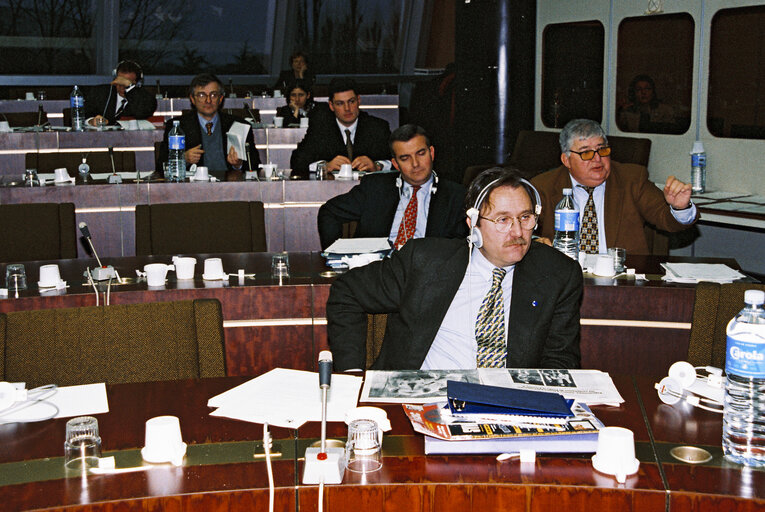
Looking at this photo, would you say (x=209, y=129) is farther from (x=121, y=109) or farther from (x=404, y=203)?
(x=121, y=109)

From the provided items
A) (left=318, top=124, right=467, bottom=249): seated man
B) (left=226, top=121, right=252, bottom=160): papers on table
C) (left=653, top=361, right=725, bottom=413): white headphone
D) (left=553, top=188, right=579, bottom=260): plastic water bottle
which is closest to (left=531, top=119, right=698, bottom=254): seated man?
(left=553, top=188, right=579, bottom=260): plastic water bottle

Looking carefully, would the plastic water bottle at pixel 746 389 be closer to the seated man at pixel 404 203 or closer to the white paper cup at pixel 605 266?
the white paper cup at pixel 605 266

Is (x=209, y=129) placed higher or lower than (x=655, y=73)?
lower

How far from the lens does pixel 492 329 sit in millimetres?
2613

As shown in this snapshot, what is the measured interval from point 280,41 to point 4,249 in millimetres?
9218

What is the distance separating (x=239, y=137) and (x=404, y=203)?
2174mm

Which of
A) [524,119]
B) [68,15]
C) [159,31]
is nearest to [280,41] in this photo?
[159,31]

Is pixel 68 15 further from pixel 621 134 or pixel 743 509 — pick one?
pixel 743 509

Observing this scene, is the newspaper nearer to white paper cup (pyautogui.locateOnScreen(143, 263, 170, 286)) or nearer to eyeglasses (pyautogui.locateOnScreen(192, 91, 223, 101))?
white paper cup (pyautogui.locateOnScreen(143, 263, 170, 286))

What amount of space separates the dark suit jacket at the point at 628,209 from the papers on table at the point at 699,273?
1.63ft

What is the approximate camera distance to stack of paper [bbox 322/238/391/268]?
359 cm

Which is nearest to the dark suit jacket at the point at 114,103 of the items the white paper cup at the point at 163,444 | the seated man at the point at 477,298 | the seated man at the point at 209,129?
the seated man at the point at 209,129

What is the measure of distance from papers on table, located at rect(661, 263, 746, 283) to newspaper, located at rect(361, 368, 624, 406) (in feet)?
4.38

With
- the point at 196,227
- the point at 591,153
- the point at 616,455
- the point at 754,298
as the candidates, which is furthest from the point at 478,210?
the point at 196,227
